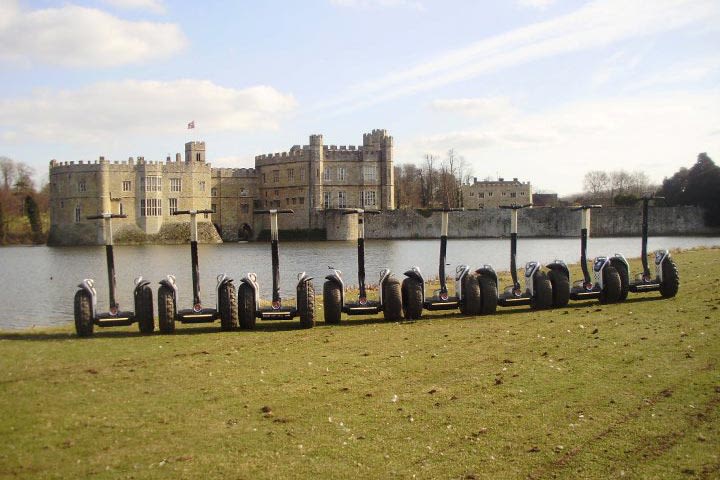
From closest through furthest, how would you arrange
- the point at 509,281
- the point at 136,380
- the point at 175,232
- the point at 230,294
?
the point at 136,380 < the point at 230,294 < the point at 509,281 < the point at 175,232

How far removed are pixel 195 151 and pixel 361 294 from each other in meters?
80.8

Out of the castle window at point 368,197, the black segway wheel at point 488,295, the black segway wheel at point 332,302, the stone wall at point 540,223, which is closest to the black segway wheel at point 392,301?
the black segway wheel at point 332,302

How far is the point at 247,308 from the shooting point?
1345cm

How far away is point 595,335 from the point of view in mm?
11711

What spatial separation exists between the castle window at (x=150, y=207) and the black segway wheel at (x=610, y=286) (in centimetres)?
7377

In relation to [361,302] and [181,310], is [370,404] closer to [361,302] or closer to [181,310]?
[361,302]

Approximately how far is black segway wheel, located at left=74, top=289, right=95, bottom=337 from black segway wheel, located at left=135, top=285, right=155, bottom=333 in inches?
33.7

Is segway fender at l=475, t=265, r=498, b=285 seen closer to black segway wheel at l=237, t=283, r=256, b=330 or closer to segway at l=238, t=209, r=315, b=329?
segway at l=238, t=209, r=315, b=329

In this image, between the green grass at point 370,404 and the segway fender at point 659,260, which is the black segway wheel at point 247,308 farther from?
the segway fender at point 659,260

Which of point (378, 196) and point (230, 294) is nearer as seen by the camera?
point (230, 294)

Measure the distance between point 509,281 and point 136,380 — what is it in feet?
52.3

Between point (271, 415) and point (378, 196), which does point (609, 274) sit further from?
point (378, 196)

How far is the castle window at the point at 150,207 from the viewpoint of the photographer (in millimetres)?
82062

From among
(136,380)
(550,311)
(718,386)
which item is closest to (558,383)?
(718,386)
